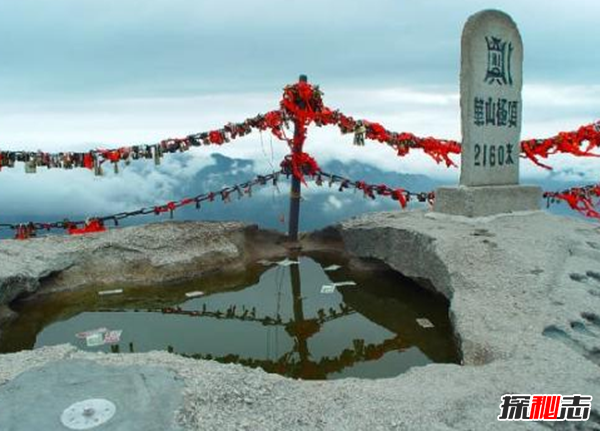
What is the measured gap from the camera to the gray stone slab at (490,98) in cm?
1025

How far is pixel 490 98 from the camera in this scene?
34.7 ft

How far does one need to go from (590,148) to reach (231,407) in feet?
36.7

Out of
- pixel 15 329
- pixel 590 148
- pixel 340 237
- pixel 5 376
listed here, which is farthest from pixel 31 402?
pixel 590 148

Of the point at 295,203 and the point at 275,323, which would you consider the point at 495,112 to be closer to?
the point at 295,203

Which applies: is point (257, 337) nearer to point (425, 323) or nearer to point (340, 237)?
point (425, 323)

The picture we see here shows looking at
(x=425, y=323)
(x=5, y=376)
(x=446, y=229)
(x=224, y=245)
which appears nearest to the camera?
(x=5, y=376)

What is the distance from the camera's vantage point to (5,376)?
14.9 feet

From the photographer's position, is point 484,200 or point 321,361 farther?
point 484,200

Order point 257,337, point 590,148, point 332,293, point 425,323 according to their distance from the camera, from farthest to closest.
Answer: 1. point 590,148
2. point 332,293
3. point 425,323
4. point 257,337

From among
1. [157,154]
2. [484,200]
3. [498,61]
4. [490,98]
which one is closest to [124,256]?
[157,154]

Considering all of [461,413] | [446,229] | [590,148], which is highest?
[590,148]
